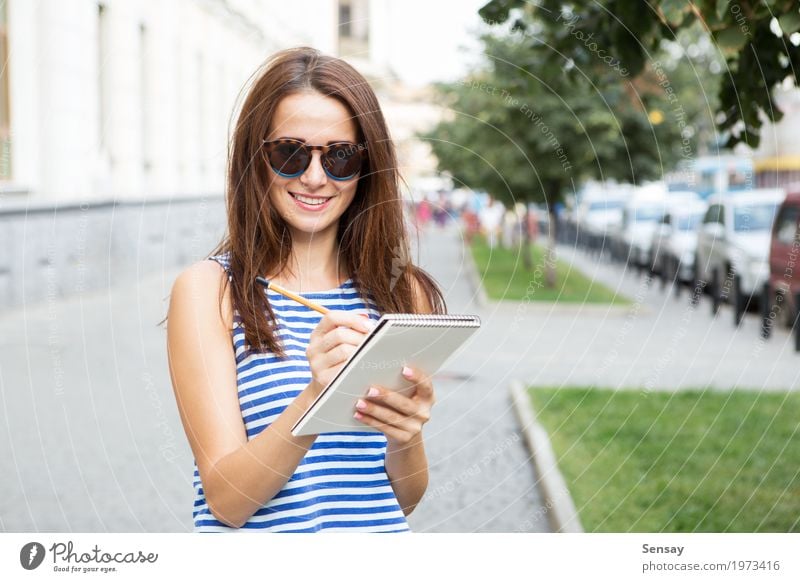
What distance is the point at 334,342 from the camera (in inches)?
71.9

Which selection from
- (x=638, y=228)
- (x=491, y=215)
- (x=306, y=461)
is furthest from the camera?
(x=638, y=228)

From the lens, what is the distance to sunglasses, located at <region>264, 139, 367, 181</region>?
221 cm

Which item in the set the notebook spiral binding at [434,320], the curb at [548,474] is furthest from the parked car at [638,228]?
the notebook spiral binding at [434,320]

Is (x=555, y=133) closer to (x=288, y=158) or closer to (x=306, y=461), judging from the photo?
(x=288, y=158)

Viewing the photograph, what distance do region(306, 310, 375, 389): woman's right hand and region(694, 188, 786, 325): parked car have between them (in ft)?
40.0

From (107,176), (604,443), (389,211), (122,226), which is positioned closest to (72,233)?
(107,176)

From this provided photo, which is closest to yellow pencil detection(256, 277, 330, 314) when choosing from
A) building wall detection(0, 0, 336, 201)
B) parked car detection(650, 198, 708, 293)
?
building wall detection(0, 0, 336, 201)

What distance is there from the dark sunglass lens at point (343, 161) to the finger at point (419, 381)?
47 cm

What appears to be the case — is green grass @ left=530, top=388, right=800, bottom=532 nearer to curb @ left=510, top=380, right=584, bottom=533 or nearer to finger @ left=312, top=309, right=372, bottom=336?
curb @ left=510, top=380, right=584, bottom=533

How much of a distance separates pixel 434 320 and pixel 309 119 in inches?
23.3

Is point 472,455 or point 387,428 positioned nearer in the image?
point 387,428

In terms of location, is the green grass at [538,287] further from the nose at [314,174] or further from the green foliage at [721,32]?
the nose at [314,174]

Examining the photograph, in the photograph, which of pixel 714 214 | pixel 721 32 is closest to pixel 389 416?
pixel 721 32
